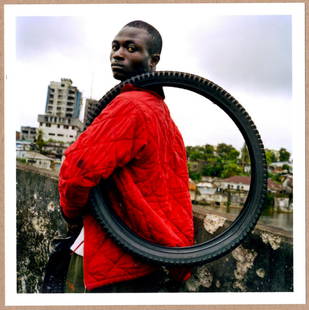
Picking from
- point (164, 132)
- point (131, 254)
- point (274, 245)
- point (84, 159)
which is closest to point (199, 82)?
point (164, 132)

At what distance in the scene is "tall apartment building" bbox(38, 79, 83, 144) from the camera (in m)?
3.21

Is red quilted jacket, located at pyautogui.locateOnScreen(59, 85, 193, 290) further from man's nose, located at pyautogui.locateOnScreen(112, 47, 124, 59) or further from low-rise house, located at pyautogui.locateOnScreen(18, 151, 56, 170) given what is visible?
low-rise house, located at pyautogui.locateOnScreen(18, 151, 56, 170)

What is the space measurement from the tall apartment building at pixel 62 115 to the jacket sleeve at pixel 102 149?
1.45 meters

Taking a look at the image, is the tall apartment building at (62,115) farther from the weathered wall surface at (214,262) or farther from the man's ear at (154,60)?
the man's ear at (154,60)

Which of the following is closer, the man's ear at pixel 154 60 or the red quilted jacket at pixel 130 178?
the red quilted jacket at pixel 130 178

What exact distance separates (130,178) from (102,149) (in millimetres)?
214

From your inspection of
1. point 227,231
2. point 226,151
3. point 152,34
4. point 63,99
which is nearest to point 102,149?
point 152,34

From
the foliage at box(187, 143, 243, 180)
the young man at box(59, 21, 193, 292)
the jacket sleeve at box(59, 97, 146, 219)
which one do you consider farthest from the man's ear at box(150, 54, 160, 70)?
the foliage at box(187, 143, 243, 180)

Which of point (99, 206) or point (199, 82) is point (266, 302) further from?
point (199, 82)

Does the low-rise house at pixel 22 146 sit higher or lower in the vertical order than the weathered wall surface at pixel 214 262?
higher

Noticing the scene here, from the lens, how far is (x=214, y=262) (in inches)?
91.5

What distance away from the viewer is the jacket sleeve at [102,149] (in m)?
1.66

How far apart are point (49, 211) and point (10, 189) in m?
0.44

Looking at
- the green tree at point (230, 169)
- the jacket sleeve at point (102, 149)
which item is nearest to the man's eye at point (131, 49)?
the jacket sleeve at point (102, 149)
